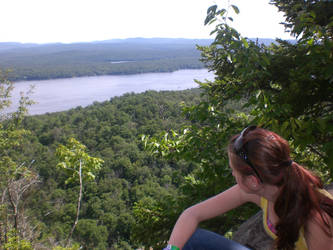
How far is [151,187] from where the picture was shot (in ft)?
128

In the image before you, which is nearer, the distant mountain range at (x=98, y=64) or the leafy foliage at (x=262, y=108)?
the leafy foliage at (x=262, y=108)

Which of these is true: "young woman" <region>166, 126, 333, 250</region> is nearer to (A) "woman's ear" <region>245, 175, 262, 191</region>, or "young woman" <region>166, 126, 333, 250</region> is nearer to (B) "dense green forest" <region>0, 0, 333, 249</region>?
(A) "woman's ear" <region>245, 175, 262, 191</region>

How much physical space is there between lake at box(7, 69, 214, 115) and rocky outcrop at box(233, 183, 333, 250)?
70.9 meters

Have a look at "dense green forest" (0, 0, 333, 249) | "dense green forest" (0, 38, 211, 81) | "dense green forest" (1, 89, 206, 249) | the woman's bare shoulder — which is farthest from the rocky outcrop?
"dense green forest" (0, 38, 211, 81)

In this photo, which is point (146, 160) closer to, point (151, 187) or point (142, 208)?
point (151, 187)

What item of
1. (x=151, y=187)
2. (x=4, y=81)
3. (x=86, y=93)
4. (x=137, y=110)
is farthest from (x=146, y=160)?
(x=86, y=93)

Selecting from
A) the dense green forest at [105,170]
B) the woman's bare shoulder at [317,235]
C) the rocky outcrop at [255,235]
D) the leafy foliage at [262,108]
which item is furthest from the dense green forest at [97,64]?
the woman's bare shoulder at [317,235]

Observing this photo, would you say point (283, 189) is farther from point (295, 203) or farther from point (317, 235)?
point (317, 235)

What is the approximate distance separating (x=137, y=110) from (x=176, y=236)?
5456 cm

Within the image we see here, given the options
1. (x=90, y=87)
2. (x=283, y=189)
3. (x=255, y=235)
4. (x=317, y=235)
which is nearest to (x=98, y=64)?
(x=90, y=87)

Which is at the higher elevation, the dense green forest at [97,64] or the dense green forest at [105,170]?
the dense green forest at [97,64]

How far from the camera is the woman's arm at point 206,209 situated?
5.50 feet

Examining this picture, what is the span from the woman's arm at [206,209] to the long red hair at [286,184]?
1.20 feet

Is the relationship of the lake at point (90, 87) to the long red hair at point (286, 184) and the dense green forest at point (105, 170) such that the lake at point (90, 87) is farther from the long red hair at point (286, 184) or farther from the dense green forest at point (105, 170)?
the long red hair at point (286, 184)
